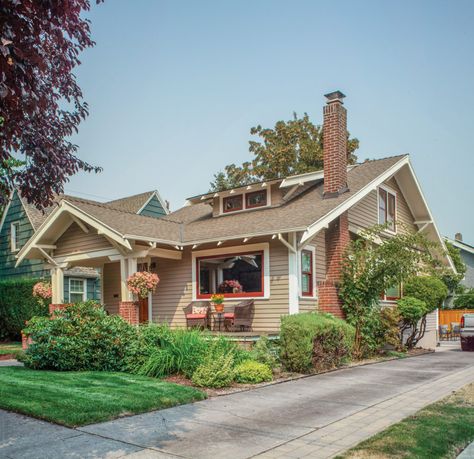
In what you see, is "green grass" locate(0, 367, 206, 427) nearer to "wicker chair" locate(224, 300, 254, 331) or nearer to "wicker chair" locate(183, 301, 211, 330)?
"wicker chair" locate(224, 300, 254, 331)

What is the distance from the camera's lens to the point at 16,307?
22.8m

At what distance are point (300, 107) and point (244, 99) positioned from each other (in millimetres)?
18426

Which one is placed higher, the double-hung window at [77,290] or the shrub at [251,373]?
the double-hung window at [77,290]

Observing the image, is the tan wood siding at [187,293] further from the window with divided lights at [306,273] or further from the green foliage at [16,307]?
the green foliage at [16,307]

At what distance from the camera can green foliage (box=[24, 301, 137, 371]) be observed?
10859mm

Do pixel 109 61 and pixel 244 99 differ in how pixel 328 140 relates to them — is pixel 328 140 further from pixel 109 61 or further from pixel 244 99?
pixel 109 61

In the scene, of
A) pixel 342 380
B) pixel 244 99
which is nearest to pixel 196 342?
pixel 342 380

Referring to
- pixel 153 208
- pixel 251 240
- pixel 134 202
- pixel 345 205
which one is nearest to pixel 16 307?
pixel 134 202

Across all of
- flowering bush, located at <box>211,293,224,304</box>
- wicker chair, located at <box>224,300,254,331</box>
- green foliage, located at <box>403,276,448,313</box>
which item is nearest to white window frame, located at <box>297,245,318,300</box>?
wicker chair, located at <box>224,300,254,331</box>

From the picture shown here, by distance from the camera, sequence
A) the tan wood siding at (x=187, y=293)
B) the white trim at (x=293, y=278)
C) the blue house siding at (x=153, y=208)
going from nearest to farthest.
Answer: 1. the white trim at (x=293, y=278)
2. the tan wood siding at (x=187, y=293)
3. the blue house siding at (x=153, y=208)

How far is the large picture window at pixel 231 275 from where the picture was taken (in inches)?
608

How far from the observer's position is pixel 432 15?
13.5 meters

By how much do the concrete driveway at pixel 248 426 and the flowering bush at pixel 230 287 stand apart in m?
5.91

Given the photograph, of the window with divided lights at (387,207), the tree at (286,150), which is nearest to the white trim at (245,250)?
the window with divided lights at (387,207)
